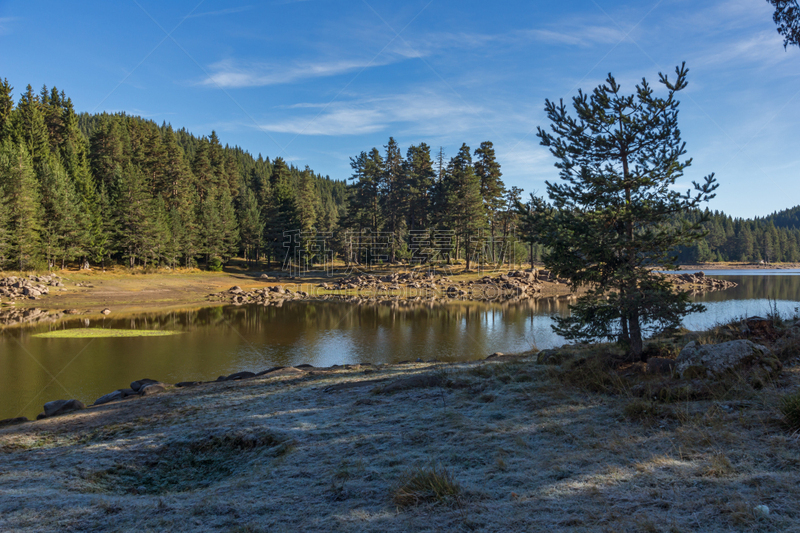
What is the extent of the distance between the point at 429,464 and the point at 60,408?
10655 mm

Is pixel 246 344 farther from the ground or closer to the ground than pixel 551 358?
closer to the ground

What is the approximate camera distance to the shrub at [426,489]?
170 inches

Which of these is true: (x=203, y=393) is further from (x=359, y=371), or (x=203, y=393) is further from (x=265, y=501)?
(x=265, y=501)

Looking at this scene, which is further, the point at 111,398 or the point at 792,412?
the point at 111,398

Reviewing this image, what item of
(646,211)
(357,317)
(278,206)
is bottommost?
(357,317)

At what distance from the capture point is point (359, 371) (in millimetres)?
13305

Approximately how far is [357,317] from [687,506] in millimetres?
32397

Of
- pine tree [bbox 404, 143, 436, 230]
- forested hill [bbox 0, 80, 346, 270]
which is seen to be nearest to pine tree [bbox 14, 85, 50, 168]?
forested hill [bbox 0, 80, 346, 270]

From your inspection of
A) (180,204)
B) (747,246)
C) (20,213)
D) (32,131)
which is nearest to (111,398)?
(20,213)

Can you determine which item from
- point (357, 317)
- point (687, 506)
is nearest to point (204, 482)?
point (687, 506)

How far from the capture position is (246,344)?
2416 cm

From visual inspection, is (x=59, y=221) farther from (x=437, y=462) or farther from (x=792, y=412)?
(x=792, y=412)

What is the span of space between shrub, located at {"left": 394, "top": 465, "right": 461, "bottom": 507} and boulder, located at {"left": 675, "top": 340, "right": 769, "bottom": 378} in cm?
540

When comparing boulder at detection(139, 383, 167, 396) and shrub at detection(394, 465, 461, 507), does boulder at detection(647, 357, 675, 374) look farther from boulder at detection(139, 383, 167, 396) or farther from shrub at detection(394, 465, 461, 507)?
boulder at detection(139, 383, 167, 396)
